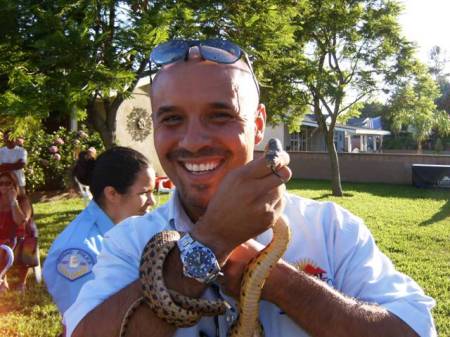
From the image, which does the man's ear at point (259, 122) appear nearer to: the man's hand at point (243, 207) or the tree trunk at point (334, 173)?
the man's hand at point (243, 207)

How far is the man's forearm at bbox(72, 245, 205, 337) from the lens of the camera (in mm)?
1368

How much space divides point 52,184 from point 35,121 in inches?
358

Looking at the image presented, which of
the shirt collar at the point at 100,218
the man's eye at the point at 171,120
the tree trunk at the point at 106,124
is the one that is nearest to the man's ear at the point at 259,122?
the man's eye at the point at 171,120

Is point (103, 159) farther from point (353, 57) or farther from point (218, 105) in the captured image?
point (353, 57)

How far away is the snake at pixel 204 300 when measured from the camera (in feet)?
4.42

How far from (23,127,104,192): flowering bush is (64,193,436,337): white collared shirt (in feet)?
47.8

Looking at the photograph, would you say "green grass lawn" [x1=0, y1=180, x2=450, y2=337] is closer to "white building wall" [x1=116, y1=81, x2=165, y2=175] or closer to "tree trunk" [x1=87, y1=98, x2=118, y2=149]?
"tree trunk" [x1=87, y1=98, x2=118, y2=149]

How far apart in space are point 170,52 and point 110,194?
6.50ft

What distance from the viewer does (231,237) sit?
1382 millimetres

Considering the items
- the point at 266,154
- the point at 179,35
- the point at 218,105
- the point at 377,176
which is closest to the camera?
the point at 266,154

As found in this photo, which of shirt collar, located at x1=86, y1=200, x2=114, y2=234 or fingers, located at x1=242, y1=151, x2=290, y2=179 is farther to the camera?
shirt collar, located at x1=86, y1=200, x2=114, y2=234

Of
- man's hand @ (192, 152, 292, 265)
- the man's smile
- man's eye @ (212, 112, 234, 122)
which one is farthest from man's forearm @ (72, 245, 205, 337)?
man's eye @ (212, 112, 234, 122)

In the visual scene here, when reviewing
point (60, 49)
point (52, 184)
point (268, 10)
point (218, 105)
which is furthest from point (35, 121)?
point (52, 184)

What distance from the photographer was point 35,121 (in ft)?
28.5
